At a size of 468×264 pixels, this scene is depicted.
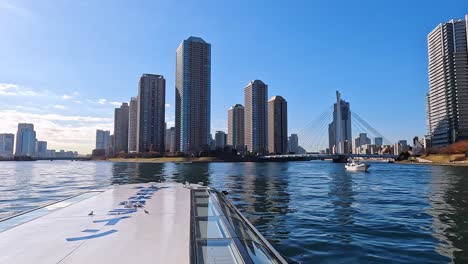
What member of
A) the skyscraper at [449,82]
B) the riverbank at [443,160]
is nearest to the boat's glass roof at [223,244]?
the riverbank at [443,160]

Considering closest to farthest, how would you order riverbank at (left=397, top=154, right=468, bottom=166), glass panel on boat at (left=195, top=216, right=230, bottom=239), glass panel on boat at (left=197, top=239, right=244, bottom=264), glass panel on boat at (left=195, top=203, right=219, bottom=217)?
glass panel on boat at (left=197, top=239, right=244, bottom=264) → glass panel on boat at (left=195, top=216, right=230, bottom=239) → glass panel on boat at (left=195, top=203, right=219, bottom=217) → riverbank at (left=397, top=154, right=468, bottom=166)

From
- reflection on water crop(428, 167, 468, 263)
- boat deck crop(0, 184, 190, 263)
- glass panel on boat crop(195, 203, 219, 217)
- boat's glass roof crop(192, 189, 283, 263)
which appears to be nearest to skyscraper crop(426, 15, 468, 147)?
reflection on water crop(428, 167, 468, 263)

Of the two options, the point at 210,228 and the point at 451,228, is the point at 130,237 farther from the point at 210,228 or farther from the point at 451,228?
the point at 451,228

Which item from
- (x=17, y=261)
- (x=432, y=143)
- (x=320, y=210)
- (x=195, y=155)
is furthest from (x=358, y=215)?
(x=432, y=143)

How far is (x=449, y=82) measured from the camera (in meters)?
165

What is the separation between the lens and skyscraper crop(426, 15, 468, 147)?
158125 mm

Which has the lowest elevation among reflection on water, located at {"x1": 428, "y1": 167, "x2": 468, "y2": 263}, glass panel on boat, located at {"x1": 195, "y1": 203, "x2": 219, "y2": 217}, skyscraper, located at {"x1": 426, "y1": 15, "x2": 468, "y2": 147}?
reflection on water, located at {"x1": 428, "y1": 167, "x2": 468, "y2": 263}

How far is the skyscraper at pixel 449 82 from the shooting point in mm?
158125

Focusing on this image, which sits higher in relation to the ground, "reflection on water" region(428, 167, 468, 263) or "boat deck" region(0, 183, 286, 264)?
"boat deck" region(0, 183, 286, 264)

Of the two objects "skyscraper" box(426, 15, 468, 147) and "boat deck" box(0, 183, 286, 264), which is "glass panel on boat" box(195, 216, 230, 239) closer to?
"boat deck" box(0, 183, 286, 264)

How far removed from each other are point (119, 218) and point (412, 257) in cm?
721

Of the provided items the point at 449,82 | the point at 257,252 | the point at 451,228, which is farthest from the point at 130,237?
the point at 449,82

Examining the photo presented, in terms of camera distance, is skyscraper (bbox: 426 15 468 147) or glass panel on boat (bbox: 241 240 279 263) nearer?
glass panel on boat (bbox: 241 240 279 263)

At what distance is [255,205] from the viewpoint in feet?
55.9
